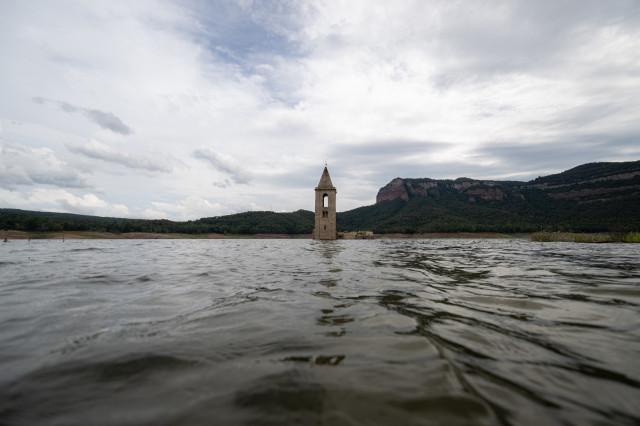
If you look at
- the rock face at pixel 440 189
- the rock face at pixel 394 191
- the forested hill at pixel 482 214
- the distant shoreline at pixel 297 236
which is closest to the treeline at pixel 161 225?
the forested hill at pixel 482 214

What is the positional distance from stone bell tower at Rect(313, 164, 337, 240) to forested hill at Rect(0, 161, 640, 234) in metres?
29.1

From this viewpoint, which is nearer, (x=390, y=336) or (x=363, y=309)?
(x=390, y=336)

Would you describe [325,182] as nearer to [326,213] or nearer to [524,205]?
[326,213]

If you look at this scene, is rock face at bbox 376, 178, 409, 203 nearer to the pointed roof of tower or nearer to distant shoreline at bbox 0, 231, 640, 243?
distant shoreline at bbox 0, 231, 640, 243

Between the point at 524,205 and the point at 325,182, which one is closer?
the point at 325,182

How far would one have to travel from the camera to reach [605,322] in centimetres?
379

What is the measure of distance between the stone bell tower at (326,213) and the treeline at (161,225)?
30.3 metres

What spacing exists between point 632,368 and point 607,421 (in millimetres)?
1264

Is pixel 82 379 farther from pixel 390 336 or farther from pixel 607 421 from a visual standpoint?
pixel 607 421

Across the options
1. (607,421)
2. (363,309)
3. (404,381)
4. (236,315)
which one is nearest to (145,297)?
(236,315)

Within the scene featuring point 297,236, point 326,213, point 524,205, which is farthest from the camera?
point 524,205

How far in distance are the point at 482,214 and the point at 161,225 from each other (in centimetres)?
11853

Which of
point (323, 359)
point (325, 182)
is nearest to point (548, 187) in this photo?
point (325, 182)

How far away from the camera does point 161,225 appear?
9588cm
